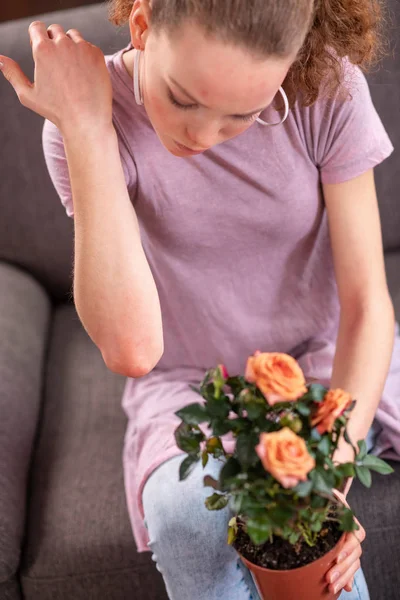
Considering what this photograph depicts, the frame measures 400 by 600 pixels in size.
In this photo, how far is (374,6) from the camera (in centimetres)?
118

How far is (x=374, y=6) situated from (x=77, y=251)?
59 centimetres

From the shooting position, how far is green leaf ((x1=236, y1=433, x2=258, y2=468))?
2.49 feet

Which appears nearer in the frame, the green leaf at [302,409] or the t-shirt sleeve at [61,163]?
the green leaf at [302,409]

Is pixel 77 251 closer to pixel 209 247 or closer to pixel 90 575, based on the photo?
pixel 209 247

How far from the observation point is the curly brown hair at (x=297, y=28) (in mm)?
880

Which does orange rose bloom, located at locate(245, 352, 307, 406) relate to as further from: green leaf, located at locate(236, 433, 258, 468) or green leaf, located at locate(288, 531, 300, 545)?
green leaf, located at locate(288, 531, 300, 545)

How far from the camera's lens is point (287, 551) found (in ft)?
2.90

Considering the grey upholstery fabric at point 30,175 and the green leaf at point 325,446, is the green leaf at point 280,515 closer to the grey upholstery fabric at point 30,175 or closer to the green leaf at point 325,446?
the green leaf at point 325,446

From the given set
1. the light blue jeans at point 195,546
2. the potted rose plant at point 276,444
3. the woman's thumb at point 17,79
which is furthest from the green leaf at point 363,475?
the woman's thumb at point 17,79

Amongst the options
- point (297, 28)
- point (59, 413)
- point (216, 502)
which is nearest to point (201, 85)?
point (297, 28)

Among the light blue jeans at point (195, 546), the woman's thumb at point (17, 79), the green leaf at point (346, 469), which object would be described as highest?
the woman's thumb at point (17, 79)

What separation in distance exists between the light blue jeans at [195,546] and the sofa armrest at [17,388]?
32cm

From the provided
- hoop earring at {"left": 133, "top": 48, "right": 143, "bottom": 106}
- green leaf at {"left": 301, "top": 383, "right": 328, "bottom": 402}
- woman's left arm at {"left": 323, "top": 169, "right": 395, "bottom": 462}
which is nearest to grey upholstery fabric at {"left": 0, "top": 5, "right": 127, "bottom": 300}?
hoop earring at {"left": 133, "top": 48, "right": 143, "bottom": 106}

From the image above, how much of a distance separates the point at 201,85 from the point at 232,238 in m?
0.44
